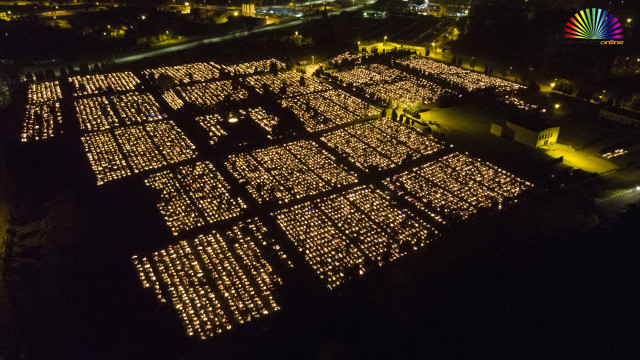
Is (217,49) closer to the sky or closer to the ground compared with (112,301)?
closer to the sky

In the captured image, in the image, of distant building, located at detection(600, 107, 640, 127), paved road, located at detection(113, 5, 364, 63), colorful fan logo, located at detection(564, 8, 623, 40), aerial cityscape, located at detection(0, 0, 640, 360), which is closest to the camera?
aerial cityscape, located at detection(0, 0, 640, 360)

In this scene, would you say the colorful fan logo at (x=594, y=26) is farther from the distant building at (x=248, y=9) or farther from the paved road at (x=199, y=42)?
the distant building at (x=248, y=9)

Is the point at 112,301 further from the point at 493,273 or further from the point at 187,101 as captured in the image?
the point at 187,101

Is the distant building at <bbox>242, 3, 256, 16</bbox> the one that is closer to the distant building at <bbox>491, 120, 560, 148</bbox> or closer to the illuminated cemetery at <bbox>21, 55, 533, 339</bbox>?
the illuminated cemetery at <bbox>21, 55, 533, 339</bbox>

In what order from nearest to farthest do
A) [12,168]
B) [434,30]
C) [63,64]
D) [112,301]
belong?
[112,301] → [12,168] → [63,64] → [434,30]

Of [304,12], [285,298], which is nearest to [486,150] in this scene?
[285,298]

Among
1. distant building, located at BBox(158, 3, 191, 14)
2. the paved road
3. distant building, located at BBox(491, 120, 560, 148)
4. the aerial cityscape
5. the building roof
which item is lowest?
the aerial cityscape

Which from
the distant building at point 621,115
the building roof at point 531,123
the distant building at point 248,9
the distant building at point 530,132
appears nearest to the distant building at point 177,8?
the distant building at point 248,9

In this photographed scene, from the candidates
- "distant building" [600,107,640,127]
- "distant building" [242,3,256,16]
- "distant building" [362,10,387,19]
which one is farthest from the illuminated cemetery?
"distant building" [242,3,256,16]
